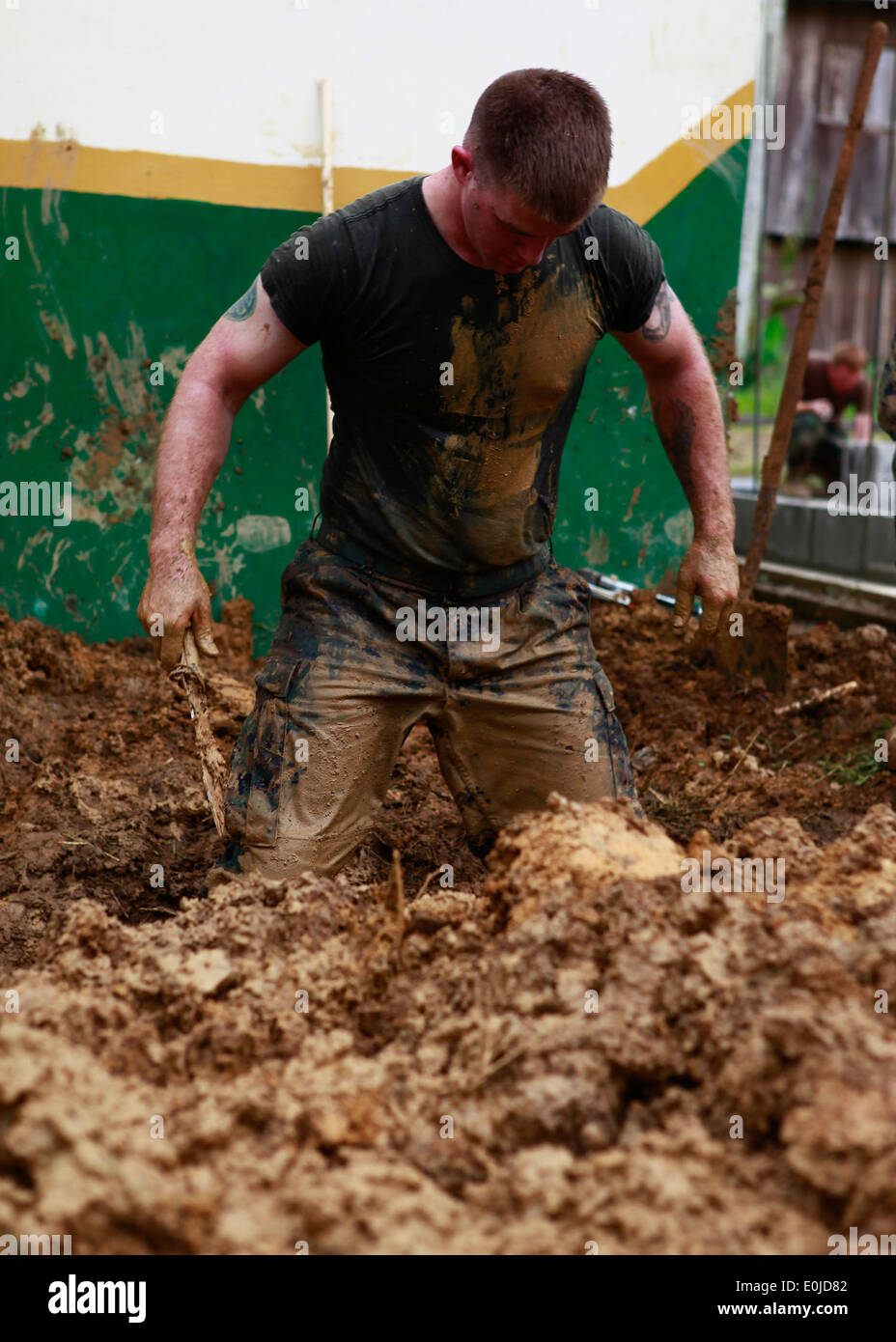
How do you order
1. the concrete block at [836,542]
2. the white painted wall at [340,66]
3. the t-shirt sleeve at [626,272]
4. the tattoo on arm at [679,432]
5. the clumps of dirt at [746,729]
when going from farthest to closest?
the concrete block at [836,542], the white painted wall at [340,66], the clumps of dirt at [746,729], the tattoo on arm at [679,432], the t-shirt sleeve at [626,272]

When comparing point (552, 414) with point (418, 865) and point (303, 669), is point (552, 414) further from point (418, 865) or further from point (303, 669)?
point (418, 865)

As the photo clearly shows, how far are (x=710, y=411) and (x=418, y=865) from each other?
1479 millimetres

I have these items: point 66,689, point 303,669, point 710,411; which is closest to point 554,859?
point 303,669

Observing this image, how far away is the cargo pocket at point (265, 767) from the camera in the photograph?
2.73m

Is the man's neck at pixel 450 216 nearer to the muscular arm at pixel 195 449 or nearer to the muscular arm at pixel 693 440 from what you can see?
the muscular arm at pixel 195 449

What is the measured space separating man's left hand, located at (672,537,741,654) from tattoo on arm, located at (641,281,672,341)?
0.52 metres

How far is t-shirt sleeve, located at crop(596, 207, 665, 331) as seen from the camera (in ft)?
9.28

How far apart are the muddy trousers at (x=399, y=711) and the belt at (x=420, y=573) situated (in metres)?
0.02

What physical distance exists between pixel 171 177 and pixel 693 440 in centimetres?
251

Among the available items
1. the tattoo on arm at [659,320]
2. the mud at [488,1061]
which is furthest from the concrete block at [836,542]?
the mud at [488,1061]

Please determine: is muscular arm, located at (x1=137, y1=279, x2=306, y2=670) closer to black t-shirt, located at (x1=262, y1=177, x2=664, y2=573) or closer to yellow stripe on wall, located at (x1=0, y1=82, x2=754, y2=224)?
black t-shirt, located at (x1=262, y1=177, x2=664, y2=573)

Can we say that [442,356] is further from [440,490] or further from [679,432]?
[679,432]

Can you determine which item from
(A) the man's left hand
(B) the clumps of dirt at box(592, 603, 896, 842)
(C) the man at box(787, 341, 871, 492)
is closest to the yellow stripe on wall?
(B) the clumps of dirt at box(592, 603, 896, 842)

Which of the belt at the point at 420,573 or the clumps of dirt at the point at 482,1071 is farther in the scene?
the belt at the point at 420,573
